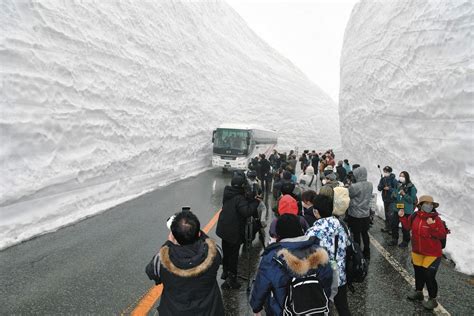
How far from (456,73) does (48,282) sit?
10124 mm

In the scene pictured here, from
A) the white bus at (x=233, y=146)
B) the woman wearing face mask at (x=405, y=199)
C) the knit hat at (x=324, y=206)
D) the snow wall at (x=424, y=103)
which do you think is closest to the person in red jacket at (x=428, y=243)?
the knit hat at (x=324, y=206)

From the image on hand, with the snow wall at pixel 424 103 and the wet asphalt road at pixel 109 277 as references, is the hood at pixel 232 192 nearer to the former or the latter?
the wet asphalt road at pixel 109 277

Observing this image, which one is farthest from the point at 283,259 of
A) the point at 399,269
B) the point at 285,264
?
the point at 399,269

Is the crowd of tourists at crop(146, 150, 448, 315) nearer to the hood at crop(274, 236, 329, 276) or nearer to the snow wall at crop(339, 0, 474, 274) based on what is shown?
the hood at crop(274, 236, 329, 276)

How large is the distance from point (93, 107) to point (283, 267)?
11140mm

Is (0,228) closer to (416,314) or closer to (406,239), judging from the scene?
(416,314)

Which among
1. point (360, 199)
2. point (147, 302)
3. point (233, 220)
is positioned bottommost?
point (147, 302)

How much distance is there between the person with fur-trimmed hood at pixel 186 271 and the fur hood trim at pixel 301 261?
525 mm

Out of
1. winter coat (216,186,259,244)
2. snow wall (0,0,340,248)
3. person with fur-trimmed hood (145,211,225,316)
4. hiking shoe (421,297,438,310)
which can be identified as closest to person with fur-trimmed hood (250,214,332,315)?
person with fur-trimmed hood (145,211,225,316)

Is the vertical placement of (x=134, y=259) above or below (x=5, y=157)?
below

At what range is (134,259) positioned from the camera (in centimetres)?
575

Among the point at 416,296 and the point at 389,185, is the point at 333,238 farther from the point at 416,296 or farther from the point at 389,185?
the point at 389,185

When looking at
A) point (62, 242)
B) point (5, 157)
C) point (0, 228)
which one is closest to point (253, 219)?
point (62, 242)

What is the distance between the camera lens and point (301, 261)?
247 cm
